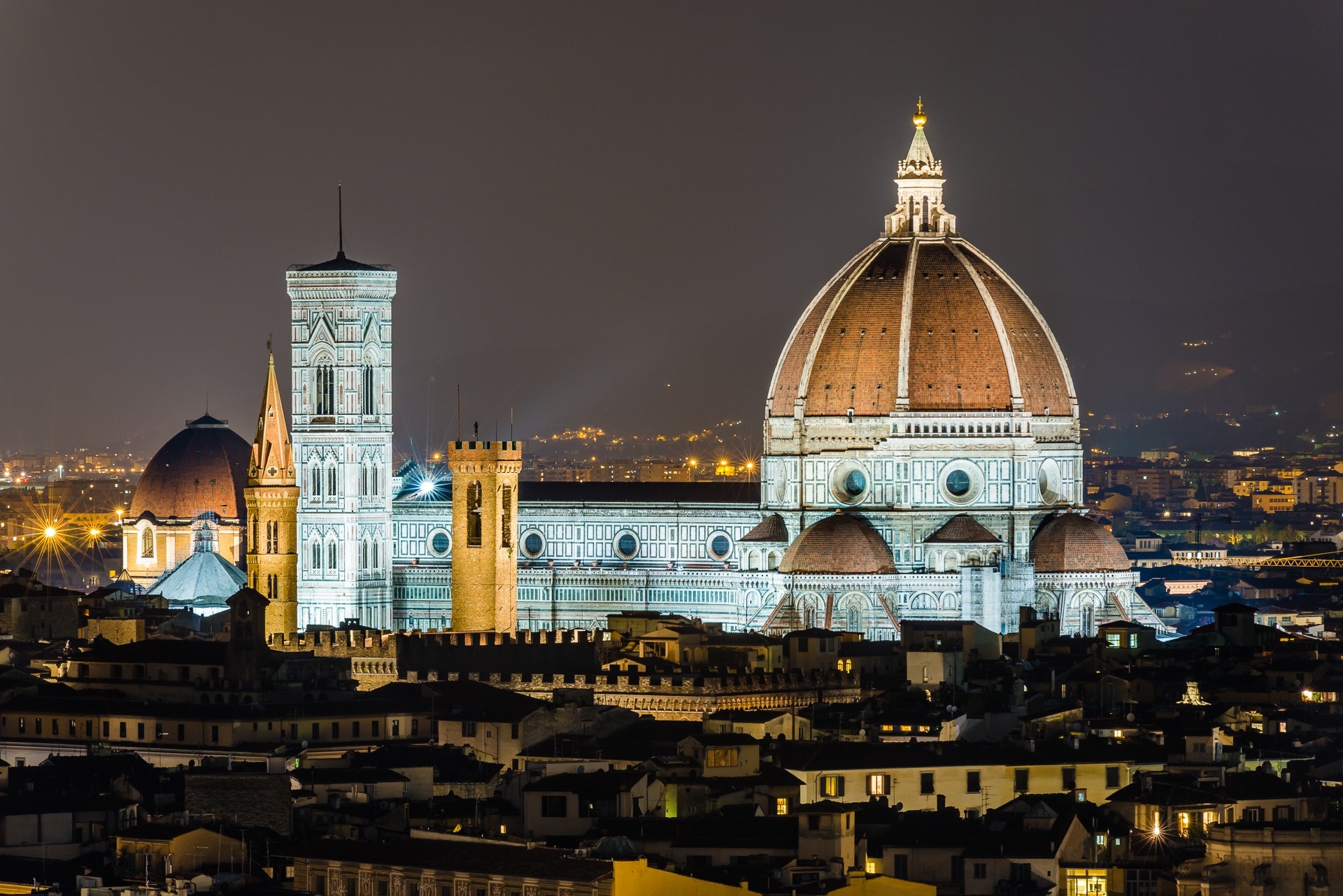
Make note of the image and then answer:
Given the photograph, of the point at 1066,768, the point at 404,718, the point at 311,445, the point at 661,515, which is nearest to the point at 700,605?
the point at 661,515

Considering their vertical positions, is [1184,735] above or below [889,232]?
below

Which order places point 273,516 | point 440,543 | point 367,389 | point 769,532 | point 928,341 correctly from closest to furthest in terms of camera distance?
point 273,516 → point 928,341 → point 769,532 → point 367,389 → point 440,543

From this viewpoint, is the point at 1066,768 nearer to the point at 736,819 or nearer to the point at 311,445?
the point at 736,819

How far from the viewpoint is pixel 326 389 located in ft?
464

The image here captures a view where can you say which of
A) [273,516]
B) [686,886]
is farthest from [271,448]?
[686,886]

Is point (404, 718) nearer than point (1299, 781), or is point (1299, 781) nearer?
point (1299, 781)

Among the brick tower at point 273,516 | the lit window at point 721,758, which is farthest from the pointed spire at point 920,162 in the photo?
the lit window at point 721,758

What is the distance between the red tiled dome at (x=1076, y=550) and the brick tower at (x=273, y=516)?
73.8 ft

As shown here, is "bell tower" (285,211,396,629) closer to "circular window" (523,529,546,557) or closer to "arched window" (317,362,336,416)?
"arched window" (317,362,336,416)

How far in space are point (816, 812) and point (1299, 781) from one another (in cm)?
1190

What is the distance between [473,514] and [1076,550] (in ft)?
60.4

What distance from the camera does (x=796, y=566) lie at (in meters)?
133

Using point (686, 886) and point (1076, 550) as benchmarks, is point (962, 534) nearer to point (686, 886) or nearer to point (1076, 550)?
point (1076, 550)

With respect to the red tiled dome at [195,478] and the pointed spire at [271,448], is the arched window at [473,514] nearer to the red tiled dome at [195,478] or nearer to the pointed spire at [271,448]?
the pointed spire at [271,448]
